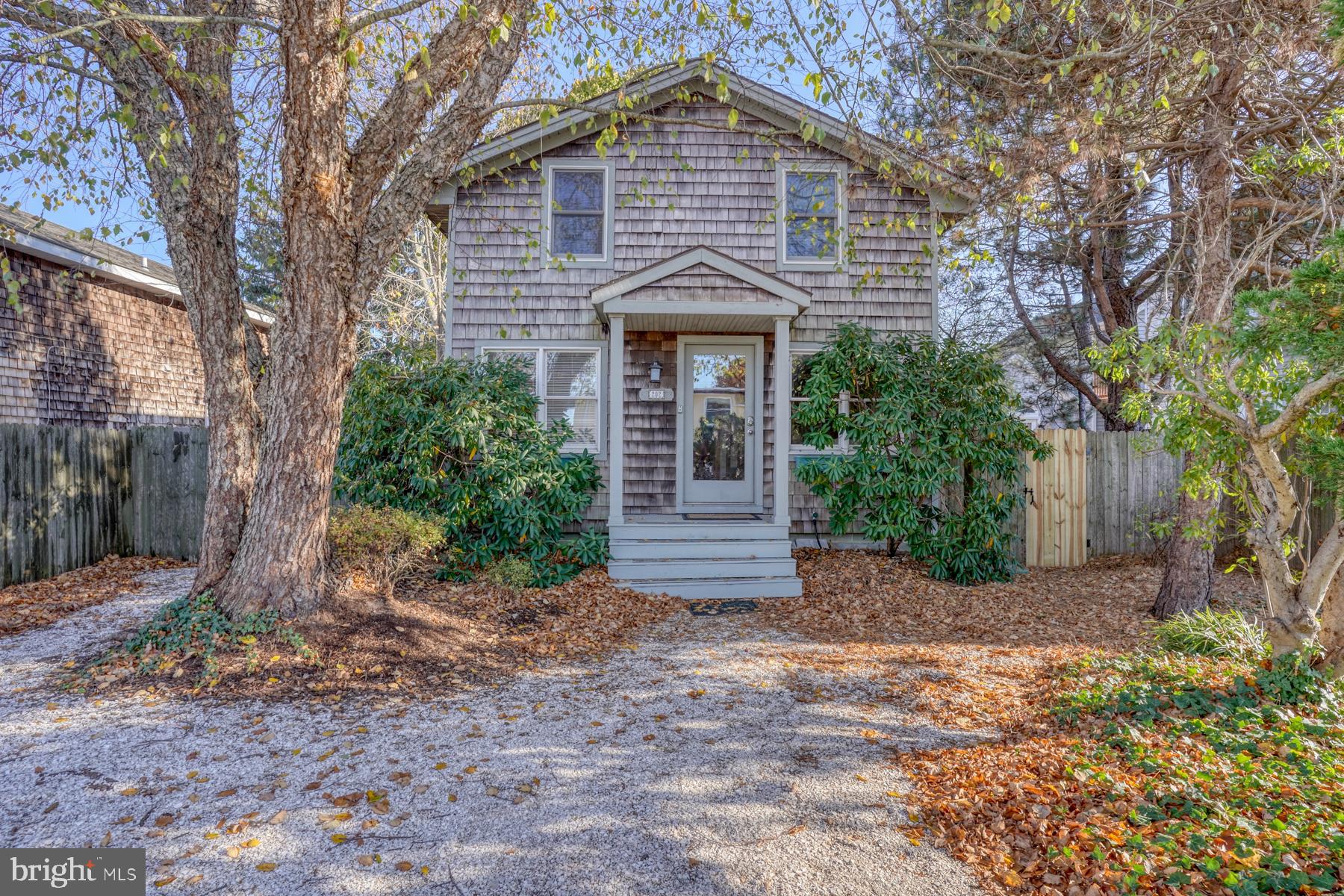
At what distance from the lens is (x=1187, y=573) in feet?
20.5

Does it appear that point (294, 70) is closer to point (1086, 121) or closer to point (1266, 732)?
point (1086, 121)

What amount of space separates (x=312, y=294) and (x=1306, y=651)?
626 centimetres

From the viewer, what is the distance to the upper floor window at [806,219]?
9.06 m

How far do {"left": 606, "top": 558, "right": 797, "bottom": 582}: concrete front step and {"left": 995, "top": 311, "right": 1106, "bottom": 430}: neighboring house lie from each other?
8.61 m

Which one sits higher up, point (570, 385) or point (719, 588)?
point (570, 385)

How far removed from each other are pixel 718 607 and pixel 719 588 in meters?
0.43

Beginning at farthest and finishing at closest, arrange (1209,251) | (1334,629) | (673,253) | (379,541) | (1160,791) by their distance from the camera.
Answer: (673,253)
(1209,251)
(379,541)
(1334,629)
(1160,791)

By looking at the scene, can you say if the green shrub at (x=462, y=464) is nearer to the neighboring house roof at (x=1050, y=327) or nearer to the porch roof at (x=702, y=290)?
the porch roof at (x=702, y=290)

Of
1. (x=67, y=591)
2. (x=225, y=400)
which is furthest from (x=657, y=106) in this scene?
(x=67, y=591)

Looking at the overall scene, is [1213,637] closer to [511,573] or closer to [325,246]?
[511,573]

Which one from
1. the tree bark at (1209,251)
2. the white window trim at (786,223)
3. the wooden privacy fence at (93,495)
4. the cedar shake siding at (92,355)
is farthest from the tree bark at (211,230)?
the tree bark at (1209,251)

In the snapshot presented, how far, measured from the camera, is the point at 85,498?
7809 millimetres

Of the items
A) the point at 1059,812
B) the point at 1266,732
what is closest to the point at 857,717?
the point at 1059,812

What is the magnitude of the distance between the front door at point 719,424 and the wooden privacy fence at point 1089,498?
11.5 ft
